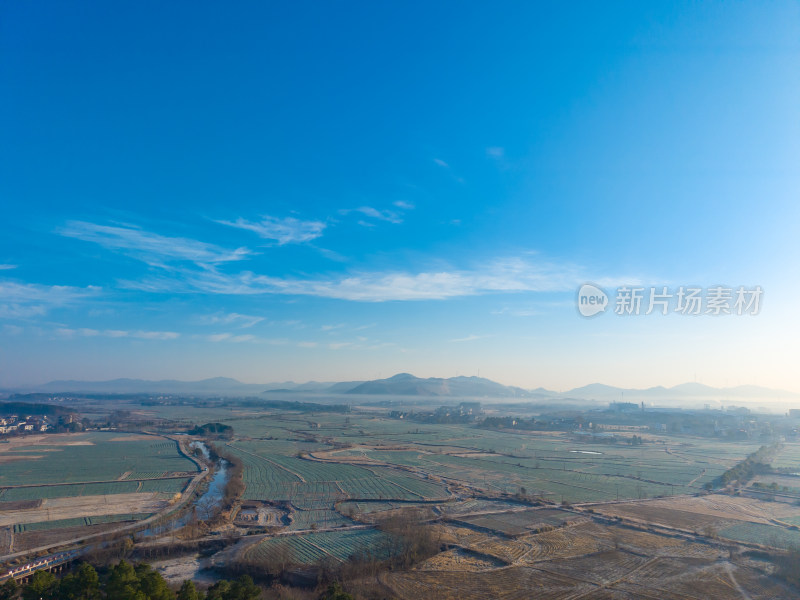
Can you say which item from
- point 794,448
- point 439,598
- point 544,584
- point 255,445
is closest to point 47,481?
point 255,445

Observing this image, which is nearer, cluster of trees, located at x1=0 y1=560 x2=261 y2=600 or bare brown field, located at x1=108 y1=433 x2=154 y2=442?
cluster of trees, located at x1=0 y1=560 x2=261 y2=600

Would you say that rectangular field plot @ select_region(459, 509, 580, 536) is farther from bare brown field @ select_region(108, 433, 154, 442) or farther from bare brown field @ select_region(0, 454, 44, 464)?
bare brown field @ select_region(108, 433, 154, 442)

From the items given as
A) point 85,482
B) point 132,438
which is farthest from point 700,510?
point 132,438

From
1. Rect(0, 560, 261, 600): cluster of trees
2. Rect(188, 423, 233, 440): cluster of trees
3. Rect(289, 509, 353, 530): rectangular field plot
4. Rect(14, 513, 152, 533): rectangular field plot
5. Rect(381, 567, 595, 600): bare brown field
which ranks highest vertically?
Rect(0, 560, 261, 600): cluster of trees

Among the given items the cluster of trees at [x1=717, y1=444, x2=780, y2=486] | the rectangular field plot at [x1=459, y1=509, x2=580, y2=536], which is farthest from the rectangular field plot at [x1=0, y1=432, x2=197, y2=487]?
the cluster of trees at [x1=717, y1=444, x2=780, y2=486]

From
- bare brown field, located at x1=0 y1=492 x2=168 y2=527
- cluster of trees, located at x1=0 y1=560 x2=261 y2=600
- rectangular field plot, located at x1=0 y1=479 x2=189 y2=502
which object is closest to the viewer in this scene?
cluster of trees, located at x1=0 y1=560 x2=261 y2=600

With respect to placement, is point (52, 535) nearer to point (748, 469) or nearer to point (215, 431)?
point (215, 431)

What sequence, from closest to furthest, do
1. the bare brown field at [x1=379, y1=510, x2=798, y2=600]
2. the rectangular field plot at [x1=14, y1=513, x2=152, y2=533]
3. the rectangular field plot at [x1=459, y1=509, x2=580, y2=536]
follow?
the bare brown field at [x1=379, y1=510, x2=798, y2=600] < the rectangular field plot at [x1=14, y1=513, x2=152, y2=533] < the rectangular field plot at [x1=459, y1=509, x2=580, y2=536]
